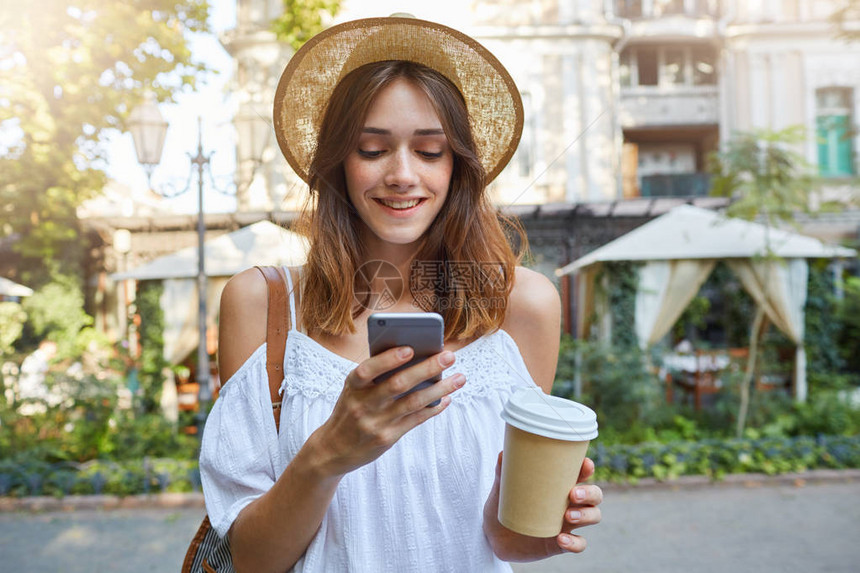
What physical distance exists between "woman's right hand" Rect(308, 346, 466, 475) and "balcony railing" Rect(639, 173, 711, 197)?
717cm

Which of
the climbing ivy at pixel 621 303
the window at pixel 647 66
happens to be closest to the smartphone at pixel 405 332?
the climbing ivy at pixel 621 303

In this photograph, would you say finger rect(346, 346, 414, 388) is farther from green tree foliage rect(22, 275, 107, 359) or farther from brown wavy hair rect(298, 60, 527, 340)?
green tree foliage rect(22, 275, 107, 359)

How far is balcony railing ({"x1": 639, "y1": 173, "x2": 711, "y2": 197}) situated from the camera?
→ 23.6 feet

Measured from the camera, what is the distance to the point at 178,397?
244 inches

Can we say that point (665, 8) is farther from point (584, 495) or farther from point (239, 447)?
point (239, 447)

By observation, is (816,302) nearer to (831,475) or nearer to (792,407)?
(792,407)

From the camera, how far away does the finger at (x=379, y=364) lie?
55 centimetres

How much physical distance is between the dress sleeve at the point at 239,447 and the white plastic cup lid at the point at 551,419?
39 cm

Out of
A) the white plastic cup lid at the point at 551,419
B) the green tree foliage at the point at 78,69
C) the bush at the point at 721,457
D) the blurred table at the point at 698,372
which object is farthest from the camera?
the blurred table at the point at 698,372

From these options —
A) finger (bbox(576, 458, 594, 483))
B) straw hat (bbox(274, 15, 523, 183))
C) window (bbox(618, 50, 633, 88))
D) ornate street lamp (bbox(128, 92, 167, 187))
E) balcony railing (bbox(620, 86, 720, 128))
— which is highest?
window (bbox(618, 50, 633, 88))

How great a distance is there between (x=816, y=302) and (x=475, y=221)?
725 cm

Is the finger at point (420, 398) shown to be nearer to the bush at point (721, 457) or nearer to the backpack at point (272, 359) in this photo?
the backpack at point (272, 359)

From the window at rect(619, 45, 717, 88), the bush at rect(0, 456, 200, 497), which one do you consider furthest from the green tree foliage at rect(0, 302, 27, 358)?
the window at rect(619, 45, 717, 88)

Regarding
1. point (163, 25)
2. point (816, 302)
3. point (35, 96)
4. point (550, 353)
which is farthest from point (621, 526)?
point (35, 96)
